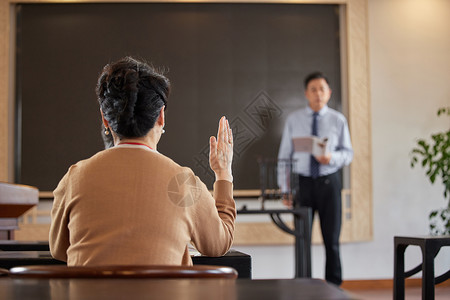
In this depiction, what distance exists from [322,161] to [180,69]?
1.48 metres

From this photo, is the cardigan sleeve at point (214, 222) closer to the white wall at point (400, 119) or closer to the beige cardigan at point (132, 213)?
the beige cardigan at point (132, 213)

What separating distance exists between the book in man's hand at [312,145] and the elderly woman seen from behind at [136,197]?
314 cm

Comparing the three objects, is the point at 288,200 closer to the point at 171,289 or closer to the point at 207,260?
the point at 207,260

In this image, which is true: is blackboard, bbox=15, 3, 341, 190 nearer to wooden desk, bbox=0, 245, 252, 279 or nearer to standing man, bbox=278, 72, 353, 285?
standing man, bbox=278, 72, 353, 285

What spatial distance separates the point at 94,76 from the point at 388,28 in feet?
8.68

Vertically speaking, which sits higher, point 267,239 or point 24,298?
point 24,298

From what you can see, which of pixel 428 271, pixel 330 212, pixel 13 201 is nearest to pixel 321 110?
pixel 330 212

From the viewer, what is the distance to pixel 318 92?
4.88 m

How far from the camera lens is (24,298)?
0.69m

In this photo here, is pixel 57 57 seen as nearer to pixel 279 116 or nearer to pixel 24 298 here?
pixel 279 116

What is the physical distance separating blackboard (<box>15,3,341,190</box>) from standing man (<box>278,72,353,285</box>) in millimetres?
248

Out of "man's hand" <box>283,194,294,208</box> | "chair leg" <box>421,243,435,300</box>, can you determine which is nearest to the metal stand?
"man's hand" <box>283,194,294,208</box>

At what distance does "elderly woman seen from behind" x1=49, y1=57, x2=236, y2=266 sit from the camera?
4.11ft

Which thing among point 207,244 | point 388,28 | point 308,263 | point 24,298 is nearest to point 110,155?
point 207,244
